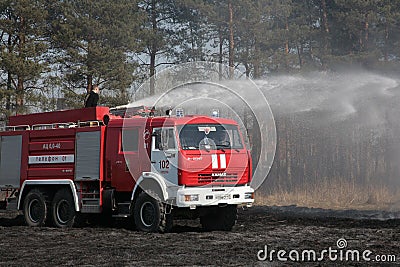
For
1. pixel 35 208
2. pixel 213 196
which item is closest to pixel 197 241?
pixel 213 196

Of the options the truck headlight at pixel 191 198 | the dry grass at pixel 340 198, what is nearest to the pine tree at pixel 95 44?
the dry grass at pixel 340 198

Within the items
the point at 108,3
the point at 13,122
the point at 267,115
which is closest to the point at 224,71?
the point at 108,3

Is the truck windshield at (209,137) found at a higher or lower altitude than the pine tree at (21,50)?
lower

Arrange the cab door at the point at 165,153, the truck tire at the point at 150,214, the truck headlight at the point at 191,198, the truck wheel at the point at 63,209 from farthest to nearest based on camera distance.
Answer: the truck wheel at the point at 63,209 < the truck tire at the point at 150,214 < the cab door at the point at 165,153 < the truck headlight at the point at 191,198

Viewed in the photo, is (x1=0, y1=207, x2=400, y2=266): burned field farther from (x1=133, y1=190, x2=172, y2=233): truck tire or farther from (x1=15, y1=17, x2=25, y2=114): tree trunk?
(x1=15, y1=17, x2=25, y2=114): tree trunk

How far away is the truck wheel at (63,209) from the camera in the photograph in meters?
17.4

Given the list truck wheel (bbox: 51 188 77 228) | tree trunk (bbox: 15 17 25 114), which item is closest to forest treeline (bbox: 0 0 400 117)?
tree trunk (bbox: 15 17 25 114)

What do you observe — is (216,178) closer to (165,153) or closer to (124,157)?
(165,153)

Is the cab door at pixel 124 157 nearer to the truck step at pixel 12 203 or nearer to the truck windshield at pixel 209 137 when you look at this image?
the truck windshield at pixel 209 137

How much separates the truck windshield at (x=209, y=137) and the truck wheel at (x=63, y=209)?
4.28m

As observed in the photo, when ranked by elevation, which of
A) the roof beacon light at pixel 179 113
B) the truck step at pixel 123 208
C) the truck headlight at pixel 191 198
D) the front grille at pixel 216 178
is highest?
the roof beacon light at pixel 179 113

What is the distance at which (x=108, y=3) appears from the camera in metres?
35.4

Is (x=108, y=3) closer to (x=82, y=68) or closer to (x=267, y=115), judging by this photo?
(x=82, y=68)

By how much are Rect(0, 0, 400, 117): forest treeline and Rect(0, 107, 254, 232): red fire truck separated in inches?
622
